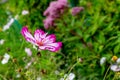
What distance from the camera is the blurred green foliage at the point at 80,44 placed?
3.05 m

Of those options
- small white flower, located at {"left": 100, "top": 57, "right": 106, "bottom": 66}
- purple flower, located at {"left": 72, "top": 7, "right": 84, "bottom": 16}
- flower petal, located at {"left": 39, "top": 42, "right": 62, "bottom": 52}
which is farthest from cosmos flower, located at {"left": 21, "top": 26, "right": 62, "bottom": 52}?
purple flower, located at {"left": 72, "top": 7, "right": 84, "bottom": 16}

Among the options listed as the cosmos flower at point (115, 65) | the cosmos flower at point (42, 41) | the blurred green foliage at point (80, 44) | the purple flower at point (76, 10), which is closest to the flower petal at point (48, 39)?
the cosmos flower at point (42, 41)

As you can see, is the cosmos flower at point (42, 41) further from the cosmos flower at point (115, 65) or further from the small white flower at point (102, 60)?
the small white flower at point (102, 60)

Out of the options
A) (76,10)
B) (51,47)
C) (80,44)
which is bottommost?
(51,47)

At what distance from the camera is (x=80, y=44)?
340cm

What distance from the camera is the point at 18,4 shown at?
4.68m

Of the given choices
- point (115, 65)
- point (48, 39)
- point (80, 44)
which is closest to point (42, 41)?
point (48, 39)

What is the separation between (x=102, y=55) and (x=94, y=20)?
16.0 inches

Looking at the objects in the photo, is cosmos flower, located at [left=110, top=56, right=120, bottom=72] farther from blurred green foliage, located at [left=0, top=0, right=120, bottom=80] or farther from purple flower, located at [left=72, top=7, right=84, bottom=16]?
purple flower, located at [left=72, top=7, right=84, bottom=16]

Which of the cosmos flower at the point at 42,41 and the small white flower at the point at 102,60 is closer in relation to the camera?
the cosmos flower at the point at 42,41

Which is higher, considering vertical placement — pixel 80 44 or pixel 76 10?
pixel 76 10

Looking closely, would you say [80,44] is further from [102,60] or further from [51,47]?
[51,47]

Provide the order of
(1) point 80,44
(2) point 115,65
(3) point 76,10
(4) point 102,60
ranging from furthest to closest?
(3) point 76,10, (1) point 80,44, (4) point 102,60, (2) point 115,65

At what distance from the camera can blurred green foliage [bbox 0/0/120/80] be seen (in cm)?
305
